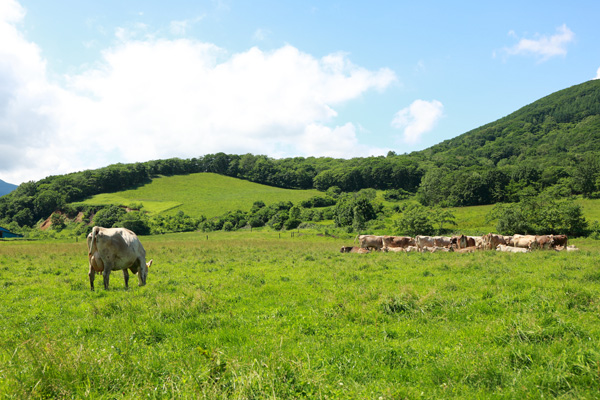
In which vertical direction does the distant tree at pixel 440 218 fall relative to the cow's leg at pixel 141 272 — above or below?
below

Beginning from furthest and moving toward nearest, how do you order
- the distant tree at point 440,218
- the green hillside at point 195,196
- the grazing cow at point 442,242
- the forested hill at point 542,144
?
the forested hill at point 542,144 → the green hillside at point 195,196 → the distant tree at point 440,218 → the grazing cow at point 442,242

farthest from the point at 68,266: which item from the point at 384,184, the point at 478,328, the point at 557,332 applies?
the point at 384,184

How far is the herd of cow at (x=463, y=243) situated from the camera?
2494 centimetres

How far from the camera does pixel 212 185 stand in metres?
135

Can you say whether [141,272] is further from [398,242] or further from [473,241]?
[473,241]

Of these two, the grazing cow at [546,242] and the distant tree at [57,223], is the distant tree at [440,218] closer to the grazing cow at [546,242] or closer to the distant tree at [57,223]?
the grazing cow at [546,242]

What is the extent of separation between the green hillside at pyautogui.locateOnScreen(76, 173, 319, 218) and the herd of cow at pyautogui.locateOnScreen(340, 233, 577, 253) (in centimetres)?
7031

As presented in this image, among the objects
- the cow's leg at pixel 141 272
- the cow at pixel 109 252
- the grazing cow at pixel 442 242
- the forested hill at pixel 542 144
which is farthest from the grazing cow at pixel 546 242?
the forested hill at pixel 542 144

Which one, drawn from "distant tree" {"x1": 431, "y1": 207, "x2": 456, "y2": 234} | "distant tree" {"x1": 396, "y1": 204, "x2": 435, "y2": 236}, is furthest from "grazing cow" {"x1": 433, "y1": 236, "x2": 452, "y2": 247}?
"distant tree" {"x1": 431, "y1": 207, "x2": 456, "y2": 234}

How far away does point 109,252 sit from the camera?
11773 mm

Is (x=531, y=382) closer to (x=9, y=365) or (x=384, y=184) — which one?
(x=9, y=365)

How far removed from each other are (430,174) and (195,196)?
84.8 m

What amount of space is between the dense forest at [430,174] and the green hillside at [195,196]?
1008 centimetres

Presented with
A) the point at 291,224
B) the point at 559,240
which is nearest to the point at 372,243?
the point at 559,240
